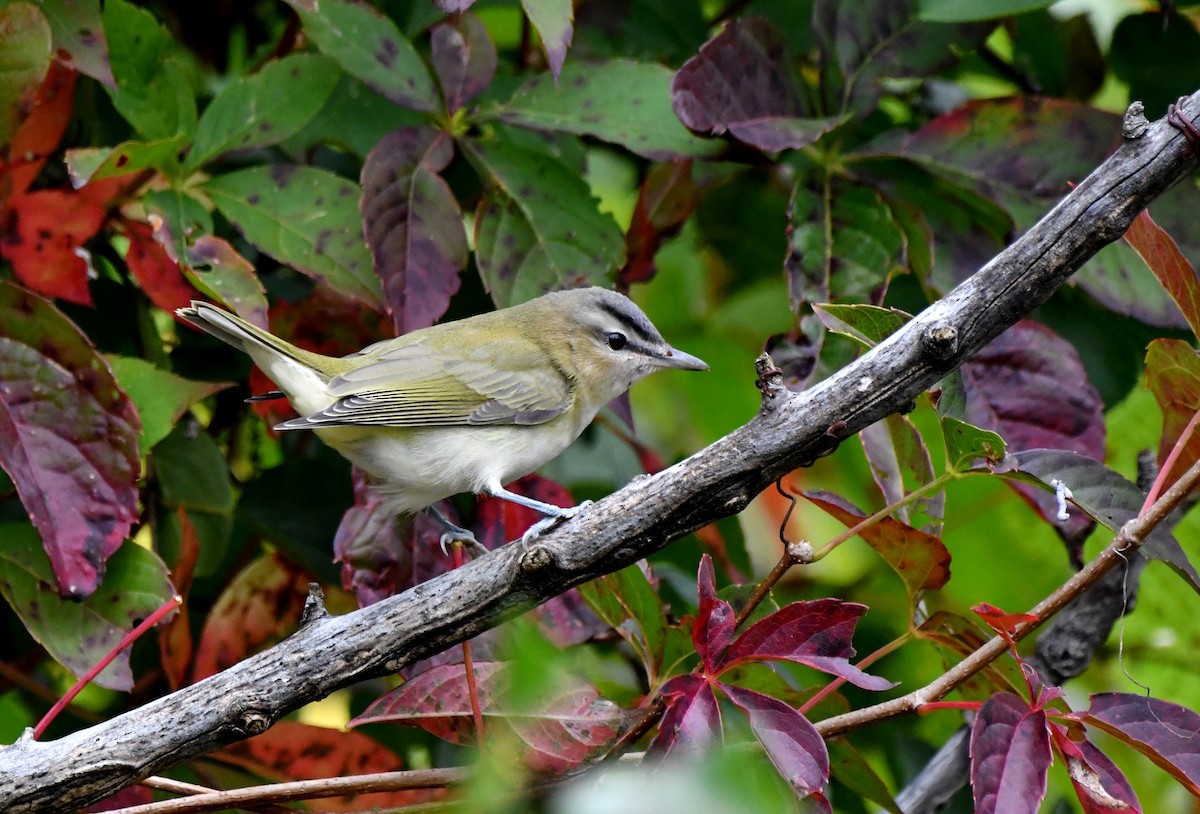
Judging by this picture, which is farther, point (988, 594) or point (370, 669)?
point (988, 594)

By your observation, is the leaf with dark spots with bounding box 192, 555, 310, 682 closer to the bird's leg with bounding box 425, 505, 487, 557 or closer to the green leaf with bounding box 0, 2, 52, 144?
the bird's leg with bounding box 425, 505, 487, 557

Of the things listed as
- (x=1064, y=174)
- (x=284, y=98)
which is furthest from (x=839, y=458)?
(x=284, y=98)

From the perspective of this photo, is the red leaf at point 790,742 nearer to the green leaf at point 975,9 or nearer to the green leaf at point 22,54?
the green leaf at point 975,9

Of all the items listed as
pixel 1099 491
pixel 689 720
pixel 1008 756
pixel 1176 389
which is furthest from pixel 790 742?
pixel 1176 389

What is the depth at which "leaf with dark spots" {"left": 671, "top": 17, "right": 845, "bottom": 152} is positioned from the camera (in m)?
2.21

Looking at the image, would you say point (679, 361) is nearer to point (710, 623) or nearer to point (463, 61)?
point (463, 61)

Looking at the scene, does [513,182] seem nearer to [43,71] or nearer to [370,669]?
[43,71]

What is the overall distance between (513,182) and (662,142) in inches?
12.3

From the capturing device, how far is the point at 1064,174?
94.1 inches

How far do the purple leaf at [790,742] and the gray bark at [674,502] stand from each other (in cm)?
26


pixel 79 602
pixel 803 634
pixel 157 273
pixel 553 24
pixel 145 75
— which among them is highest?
pixel 553 24

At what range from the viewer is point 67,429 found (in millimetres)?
1983

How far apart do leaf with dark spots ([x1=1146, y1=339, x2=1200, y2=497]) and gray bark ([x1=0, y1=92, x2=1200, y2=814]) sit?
0.27 metres

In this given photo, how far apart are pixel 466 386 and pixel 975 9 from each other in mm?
1390
